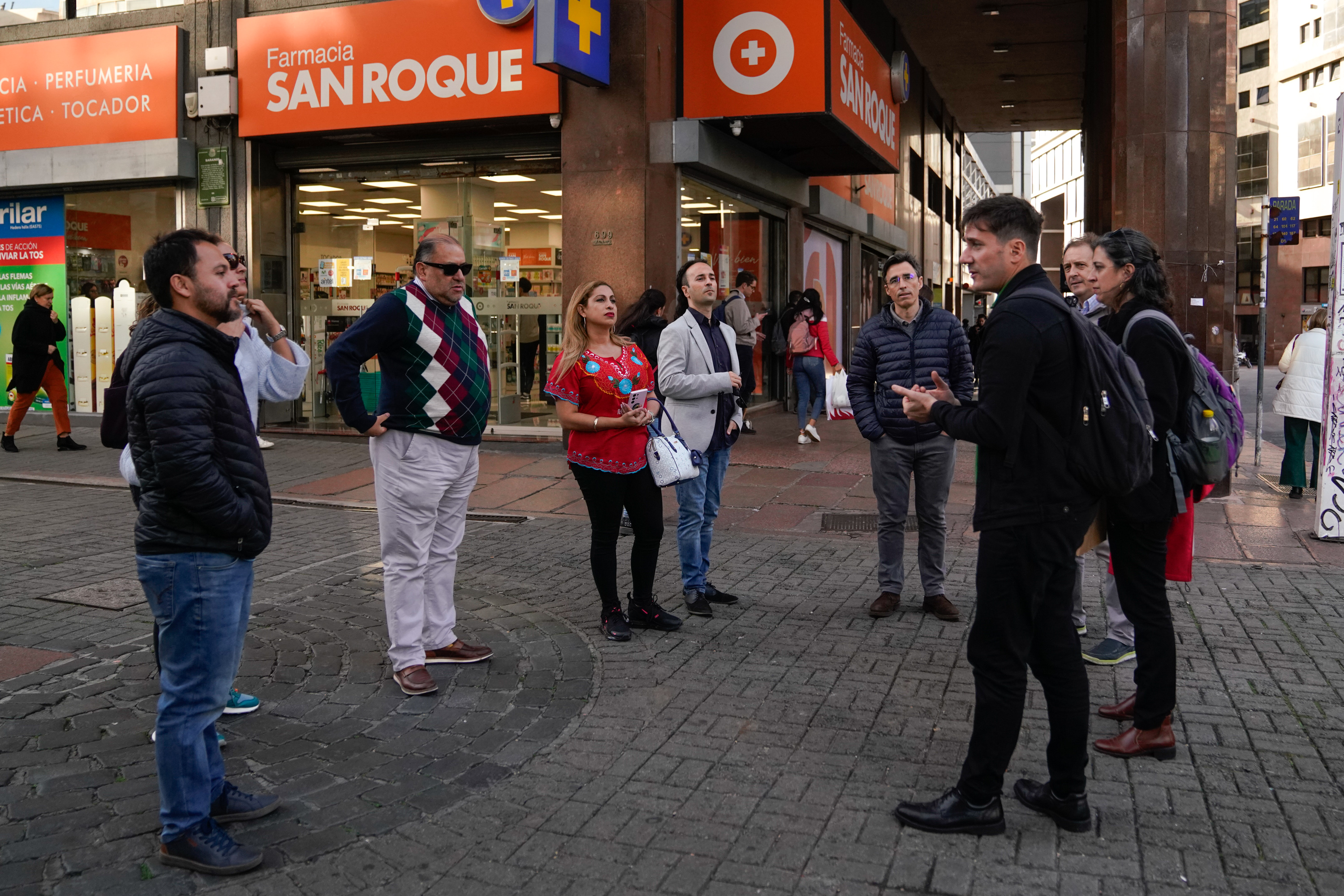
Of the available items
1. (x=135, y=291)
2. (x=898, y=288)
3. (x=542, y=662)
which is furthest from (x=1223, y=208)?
(x=135, y=291)

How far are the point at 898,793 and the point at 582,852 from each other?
43.3 inches

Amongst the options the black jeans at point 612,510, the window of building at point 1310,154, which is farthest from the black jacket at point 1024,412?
the window of building at point 1310,154

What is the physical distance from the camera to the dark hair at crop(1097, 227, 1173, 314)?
14.9 feet

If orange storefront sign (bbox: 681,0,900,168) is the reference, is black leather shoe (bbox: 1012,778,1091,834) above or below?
below

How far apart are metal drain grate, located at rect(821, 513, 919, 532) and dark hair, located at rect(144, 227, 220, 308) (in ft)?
19.9

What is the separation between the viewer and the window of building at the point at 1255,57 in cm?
6316

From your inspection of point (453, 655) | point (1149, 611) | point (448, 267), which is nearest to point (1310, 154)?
point (1149, 611)

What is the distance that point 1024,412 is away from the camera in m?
3.48

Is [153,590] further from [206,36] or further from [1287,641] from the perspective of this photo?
[206,36]

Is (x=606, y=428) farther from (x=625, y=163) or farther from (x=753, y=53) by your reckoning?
(x=753, y=53)

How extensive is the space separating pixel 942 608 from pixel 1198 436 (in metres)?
2.16

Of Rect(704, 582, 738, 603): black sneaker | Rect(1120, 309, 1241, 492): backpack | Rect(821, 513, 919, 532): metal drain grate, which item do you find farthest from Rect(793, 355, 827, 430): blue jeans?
Rect(1120, 309, 1241, 492): backpack

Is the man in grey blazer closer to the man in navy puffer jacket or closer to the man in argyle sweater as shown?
the man in navy puffer jacket

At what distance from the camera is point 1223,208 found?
12.4 metres
